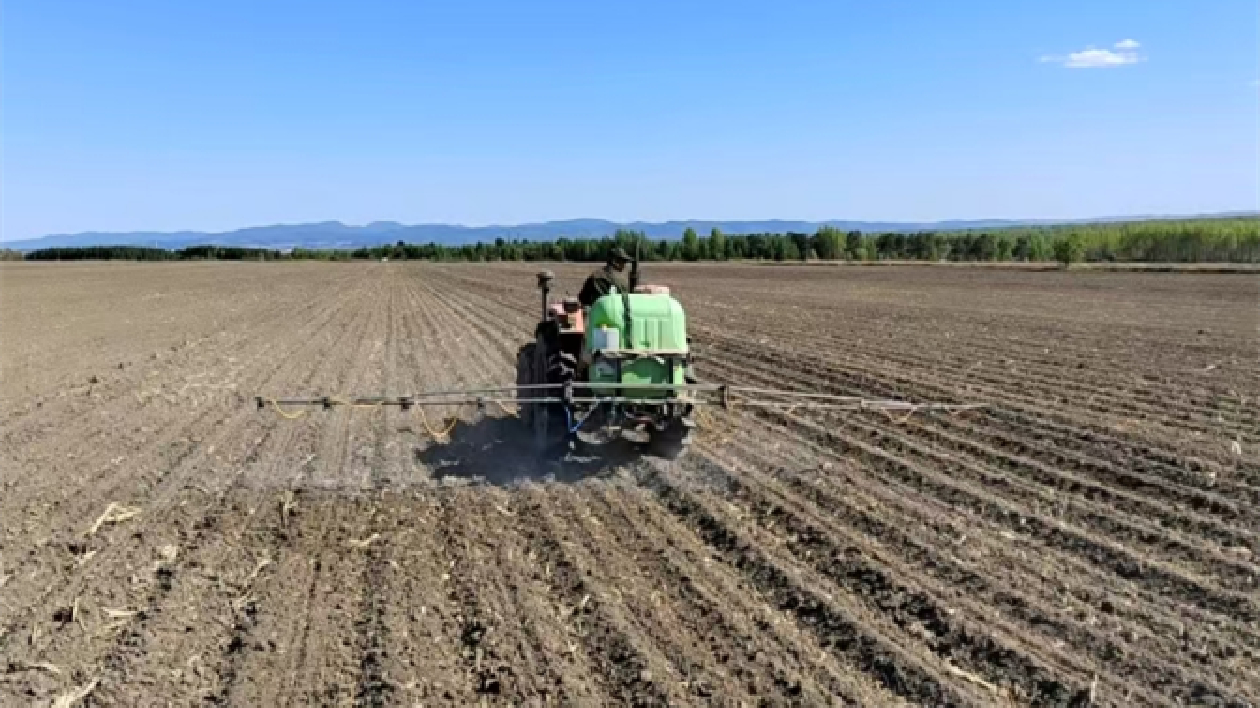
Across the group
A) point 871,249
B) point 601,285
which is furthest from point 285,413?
point 871,249

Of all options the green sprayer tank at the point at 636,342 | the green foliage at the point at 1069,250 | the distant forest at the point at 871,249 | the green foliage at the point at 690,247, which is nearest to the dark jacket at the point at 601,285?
the green sprayer tank at the point at 636,342

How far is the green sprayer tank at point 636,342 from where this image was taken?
29.4ft

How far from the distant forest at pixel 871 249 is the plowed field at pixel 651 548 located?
30773 millimetres

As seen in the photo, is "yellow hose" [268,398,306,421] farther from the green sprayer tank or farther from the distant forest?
the distant forest

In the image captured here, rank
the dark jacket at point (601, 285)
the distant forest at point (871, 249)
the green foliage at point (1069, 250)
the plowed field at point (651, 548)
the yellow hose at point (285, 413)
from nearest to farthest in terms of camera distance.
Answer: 1. the plowed field at point (651, 548)
2. the yellow hose at point (285, 413)
3. the dark jacket at point (601, 285)
4. the green foliage at point (1069, 250)
5. the distant forest at point (871, 249)

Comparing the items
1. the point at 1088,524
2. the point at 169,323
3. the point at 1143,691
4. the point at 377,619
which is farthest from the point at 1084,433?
the point at 169,323

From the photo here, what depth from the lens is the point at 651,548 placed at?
7.21 m

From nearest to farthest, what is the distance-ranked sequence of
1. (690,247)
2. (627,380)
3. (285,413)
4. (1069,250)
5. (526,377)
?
(627,380), (526,377), (285,413), (1069,250), (690,247)

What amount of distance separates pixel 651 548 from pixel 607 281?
10.6 feet

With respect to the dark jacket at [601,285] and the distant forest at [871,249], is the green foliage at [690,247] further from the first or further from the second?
the dark jacket at [601,285]

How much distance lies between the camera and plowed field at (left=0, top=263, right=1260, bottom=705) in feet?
17.3

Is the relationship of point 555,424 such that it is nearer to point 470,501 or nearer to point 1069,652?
point 470,501

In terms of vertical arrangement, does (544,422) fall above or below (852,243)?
above

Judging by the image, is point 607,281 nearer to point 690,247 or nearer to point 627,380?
point 627,380
